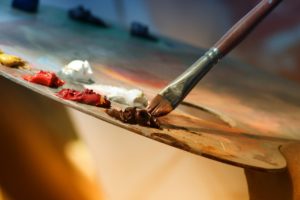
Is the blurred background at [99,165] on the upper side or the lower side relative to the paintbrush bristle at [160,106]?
lower

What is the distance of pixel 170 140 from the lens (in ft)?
2.32

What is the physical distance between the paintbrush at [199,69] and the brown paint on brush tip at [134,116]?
57 mm

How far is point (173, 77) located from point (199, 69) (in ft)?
1.74

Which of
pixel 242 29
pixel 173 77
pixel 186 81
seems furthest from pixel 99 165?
pixel 173 77

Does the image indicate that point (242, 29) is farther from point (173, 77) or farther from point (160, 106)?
point (173, 77)

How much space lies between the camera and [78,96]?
2.62 ft

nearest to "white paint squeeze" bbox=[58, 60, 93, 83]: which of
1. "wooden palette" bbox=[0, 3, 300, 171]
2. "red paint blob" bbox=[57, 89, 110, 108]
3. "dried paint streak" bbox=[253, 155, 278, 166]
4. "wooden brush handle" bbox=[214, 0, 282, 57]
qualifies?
"wooden palette" bbox=[0, 3, 300, 171]

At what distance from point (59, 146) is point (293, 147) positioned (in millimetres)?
509

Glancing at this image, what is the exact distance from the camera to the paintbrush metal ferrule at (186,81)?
0.85 m

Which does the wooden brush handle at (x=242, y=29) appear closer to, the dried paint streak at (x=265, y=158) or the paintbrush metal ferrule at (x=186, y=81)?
the paintbrush metal ferrule at (x=186, y=81)

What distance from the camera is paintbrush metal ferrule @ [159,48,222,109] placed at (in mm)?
854

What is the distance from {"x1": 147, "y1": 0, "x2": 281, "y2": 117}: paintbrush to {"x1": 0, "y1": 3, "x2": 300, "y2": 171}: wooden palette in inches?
1.5

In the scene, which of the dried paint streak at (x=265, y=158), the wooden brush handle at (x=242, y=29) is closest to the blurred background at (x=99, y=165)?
the dried paint streak at (x=265, y=158)

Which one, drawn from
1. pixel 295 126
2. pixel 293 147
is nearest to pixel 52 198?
pixel 293 147
